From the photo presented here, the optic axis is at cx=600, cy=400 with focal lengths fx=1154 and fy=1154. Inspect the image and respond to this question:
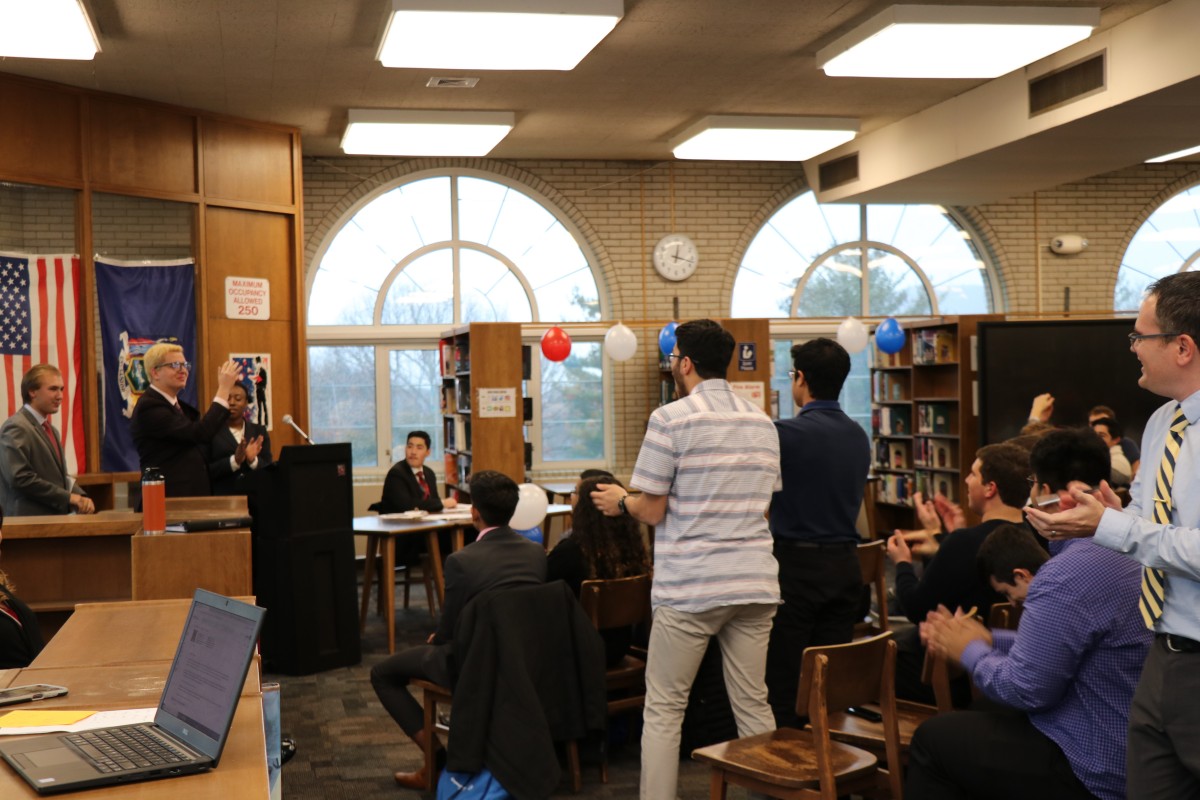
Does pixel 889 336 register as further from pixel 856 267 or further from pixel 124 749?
pixel 124 749

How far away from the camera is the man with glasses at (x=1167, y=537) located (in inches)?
89.0

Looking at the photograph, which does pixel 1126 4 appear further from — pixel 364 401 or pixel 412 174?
pixel 364 401

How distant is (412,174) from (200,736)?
370 inches

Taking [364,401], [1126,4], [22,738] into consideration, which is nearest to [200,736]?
[22,738]

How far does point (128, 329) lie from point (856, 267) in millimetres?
7270

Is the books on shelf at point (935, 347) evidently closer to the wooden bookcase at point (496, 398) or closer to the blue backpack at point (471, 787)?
the wooden bookcase at point (496, 398)

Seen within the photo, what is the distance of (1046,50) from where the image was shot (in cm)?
671

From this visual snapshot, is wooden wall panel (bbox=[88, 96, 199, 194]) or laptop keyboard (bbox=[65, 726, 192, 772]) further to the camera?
wooden wall panel (bbox=[88, 96, 199, 194])

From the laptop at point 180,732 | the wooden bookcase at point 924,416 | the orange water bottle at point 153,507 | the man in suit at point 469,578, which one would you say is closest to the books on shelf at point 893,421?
the wooden bookcase at point 924,416

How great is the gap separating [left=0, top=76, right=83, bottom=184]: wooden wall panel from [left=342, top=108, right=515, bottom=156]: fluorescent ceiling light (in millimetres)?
1893

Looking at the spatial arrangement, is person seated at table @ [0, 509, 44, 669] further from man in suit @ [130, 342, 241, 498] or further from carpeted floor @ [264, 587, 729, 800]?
man in suit @ [130, 342, 241, 498]

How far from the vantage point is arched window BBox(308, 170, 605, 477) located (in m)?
11.0

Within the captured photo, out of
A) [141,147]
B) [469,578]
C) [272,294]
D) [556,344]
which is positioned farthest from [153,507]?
[556,344]

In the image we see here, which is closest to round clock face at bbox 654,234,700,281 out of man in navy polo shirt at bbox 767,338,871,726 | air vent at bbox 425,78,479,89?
air vent at bbox 425,78,479,89
